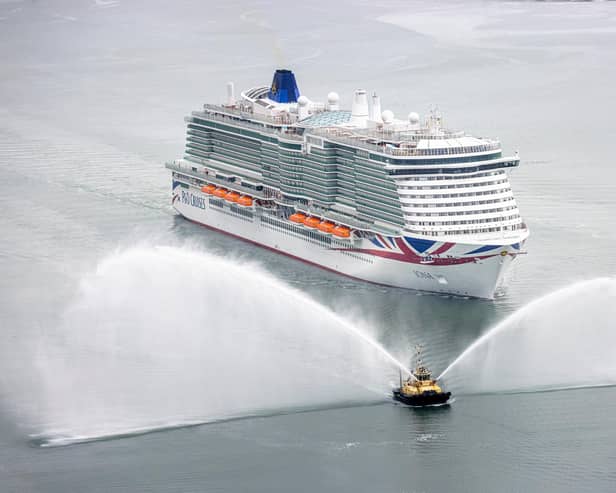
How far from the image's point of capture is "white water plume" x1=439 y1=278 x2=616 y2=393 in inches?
2202

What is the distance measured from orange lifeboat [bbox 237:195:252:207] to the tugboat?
29889 millimetres

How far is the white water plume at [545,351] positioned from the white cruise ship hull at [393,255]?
10.4 ft

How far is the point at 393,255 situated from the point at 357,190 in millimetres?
5222

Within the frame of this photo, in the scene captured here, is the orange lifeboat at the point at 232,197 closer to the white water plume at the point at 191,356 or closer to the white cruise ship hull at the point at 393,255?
the white cruise ship hull at the point at 393,255

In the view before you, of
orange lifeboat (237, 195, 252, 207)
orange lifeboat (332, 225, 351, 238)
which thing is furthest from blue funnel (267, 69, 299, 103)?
orange lifeboat (332, 225, 351, 238)

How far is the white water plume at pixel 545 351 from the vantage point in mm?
55938

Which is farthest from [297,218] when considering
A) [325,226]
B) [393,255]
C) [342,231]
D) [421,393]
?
[421,393]

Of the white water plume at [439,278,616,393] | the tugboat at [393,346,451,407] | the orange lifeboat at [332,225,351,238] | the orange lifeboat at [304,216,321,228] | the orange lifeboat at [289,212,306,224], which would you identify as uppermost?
the orange lifeboat at [289,212,306,224]

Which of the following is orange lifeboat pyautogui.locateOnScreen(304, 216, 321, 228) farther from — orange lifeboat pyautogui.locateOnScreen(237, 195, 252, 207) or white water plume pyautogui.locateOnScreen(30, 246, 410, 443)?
orange lifeboat pyautogui.locateOnScreen(237, 195, 252, 207)

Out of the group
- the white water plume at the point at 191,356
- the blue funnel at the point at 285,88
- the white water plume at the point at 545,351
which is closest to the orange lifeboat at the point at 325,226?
the white water plume at the point at 191,356

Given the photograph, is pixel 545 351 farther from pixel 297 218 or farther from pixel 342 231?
pixel 297 218

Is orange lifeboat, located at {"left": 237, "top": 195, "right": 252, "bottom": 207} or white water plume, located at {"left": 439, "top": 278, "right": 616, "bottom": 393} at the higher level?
orange lifeboat, located at {"left": 237, "top": 195, "right": 252, "bottom": 207}

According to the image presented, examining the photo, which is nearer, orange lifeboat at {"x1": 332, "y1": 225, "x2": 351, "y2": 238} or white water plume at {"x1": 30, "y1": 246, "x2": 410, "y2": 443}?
white water plume at {"x1": 30, "y1": 246, "x2": 410, "y2": 443}

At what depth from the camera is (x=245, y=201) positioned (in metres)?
83.0
